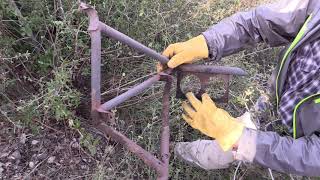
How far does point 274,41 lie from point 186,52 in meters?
0.55

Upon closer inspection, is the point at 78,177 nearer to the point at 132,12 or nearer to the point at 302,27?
the point at 132,12

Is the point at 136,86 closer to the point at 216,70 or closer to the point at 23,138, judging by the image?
the point at 216,70

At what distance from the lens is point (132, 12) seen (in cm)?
268

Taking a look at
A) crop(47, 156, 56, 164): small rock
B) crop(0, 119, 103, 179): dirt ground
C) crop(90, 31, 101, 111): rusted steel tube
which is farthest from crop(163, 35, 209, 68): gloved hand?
crop(47, 156, 56, 164): small rock

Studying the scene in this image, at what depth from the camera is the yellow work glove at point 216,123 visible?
2045 millimetres

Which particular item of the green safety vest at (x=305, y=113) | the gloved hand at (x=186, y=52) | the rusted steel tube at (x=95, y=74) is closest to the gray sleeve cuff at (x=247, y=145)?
the green safety vest at (x=305, y=113)

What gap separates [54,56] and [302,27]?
50.6 inches

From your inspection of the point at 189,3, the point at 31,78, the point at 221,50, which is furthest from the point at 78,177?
the point at 189,3

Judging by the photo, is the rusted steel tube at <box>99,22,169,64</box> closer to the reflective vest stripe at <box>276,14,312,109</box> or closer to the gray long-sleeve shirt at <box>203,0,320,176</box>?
the gray long-sleeve shirt at <box>203,0,320,176</box>

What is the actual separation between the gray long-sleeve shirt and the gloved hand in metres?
0.06

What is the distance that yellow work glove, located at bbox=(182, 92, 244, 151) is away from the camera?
204 cm

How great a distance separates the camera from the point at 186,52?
226cm

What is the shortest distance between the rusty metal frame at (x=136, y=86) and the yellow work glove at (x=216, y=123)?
14 cm

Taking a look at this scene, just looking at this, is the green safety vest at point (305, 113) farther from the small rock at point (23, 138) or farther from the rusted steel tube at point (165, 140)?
the small rock at point (23, 138)
